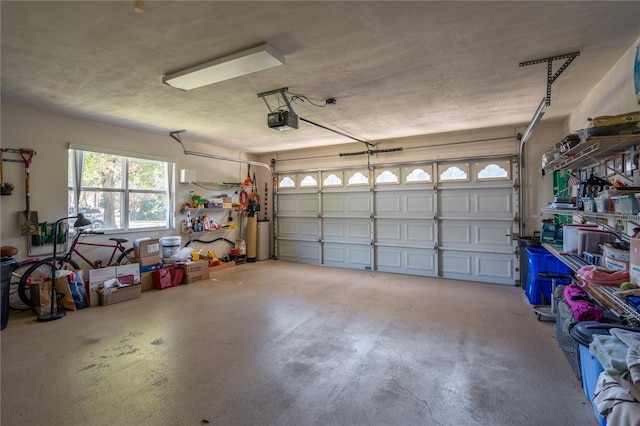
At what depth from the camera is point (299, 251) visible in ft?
24.1

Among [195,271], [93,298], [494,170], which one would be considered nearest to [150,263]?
[195,271]

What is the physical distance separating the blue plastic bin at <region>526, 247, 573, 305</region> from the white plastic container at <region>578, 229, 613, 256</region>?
1104mm

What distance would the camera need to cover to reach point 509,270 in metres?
5.23

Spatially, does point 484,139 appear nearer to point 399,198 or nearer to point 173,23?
point 399,198

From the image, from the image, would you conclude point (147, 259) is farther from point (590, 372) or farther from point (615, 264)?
point (615, 264)

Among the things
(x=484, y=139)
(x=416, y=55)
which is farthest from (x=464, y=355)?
(x=484, y=139)

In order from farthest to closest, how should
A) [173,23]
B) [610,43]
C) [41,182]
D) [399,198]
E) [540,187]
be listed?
[399,198] → [540,187] → [41,182] → [610,43] → [173,23]

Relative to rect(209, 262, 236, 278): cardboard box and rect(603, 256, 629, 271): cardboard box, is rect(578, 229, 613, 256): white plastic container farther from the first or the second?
rect(209, 262, 236, 278): cardboard box

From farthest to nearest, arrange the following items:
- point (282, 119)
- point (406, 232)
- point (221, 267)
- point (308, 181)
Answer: point (308, 181)
point (221, 267)
point (406, 232)
point (282, 119)

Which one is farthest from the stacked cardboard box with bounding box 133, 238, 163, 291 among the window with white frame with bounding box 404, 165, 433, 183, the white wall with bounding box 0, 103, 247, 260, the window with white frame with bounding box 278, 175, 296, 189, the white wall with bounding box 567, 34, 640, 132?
the white wall with bounding box 567, 34, 640, 132

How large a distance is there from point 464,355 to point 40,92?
5261 millimetres

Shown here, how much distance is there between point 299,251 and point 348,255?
1281mm

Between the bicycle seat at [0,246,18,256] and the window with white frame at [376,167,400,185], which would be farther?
the window with white frame at [376,167,400,185]

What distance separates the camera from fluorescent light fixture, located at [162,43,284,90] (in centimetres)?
250
